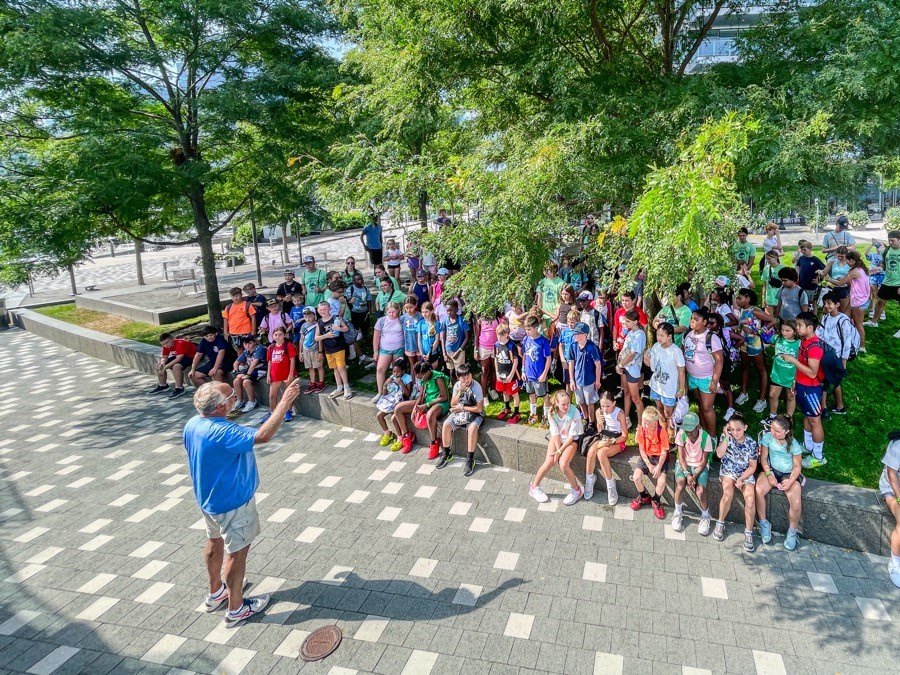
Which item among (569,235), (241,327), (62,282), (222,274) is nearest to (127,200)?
(241,327)

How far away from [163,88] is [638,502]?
13.1 meters

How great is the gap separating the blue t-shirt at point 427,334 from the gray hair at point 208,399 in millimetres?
4741

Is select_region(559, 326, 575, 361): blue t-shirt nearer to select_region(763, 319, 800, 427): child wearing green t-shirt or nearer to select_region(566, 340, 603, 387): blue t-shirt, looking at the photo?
select_region(566, 340, 603, 387): blue t-shirt

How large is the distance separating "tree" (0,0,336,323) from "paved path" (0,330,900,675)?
20.7 feet

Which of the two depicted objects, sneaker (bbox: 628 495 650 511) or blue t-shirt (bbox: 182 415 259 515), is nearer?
blue t-shirt (bbox: 182 415 259 515)

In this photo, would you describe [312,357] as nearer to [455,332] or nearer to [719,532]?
[455,332]

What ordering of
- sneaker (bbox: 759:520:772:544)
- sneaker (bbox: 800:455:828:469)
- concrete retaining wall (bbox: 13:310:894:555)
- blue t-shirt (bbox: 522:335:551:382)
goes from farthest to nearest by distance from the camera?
blue t-shirt (bbox: 522:335:551:382)
sneaker (bbox: 800:455:828:469)
sneaker (bbox: 759:520:772:544)
concrete retaining wall (bbox: 13:310:894:555)

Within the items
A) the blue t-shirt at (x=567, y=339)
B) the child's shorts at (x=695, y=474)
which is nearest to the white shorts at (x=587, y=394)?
the blue t-shirt at (x=567, y=339)

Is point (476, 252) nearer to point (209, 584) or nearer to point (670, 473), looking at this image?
point (670, 473)

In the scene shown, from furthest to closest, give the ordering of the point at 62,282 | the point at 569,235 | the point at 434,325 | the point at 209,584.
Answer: the point at 62,282
the point at 434,325
the point at 569,235
the point at 209,584

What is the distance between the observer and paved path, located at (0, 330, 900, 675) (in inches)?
186

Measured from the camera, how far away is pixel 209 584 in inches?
221

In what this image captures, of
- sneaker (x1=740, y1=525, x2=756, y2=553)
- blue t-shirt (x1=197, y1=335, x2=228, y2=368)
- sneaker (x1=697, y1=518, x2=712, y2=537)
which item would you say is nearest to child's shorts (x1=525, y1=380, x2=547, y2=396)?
sneaker (x1=697, y1=518, x2=712, y2=537)

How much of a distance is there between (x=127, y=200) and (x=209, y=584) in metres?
8.07
